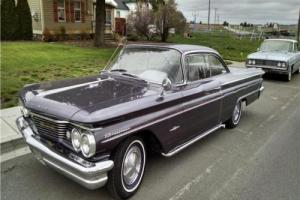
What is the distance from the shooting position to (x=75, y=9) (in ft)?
73.5

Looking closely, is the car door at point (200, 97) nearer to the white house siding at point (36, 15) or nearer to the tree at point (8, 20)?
the tree at point (8, 20)

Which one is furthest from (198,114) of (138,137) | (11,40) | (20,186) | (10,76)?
(11,40)

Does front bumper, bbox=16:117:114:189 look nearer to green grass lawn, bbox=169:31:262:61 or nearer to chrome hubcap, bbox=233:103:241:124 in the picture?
chrome hubcap, bbox=233:103:241:124

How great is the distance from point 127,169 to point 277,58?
1062 cm

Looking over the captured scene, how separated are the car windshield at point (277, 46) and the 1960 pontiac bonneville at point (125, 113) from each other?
30.5 feet

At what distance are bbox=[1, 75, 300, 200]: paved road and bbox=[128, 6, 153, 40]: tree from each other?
2281 cm

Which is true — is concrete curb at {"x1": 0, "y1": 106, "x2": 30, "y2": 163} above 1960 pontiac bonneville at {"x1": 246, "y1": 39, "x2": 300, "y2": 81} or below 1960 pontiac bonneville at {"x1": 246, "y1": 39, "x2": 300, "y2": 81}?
below

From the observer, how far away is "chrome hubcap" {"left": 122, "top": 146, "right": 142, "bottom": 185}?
3.37 metres

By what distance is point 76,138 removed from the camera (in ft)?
9.94

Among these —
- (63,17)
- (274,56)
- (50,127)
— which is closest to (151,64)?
(50,127)

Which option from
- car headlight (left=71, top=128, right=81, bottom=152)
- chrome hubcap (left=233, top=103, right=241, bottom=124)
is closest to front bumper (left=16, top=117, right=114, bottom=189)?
car headlight (left=71, top=128, right=81, bottom=152)

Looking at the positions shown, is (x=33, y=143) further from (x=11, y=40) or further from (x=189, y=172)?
(x=11, y=40)

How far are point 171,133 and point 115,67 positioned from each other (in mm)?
1564

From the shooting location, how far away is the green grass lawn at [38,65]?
794 cm
